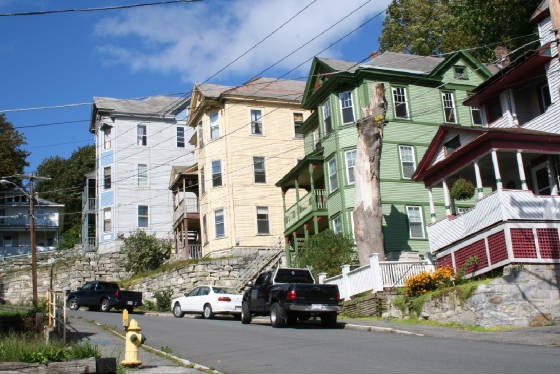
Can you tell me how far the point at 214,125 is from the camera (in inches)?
1791

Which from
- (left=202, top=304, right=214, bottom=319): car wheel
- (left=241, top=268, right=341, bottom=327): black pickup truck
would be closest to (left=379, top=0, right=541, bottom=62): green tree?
(left=241, top=268, right=341, bottom=327): black pickup truck

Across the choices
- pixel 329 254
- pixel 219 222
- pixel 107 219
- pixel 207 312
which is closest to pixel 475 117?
pixel 329 254

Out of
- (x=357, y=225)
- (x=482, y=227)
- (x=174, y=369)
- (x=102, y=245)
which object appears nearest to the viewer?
(x=174, y=369)

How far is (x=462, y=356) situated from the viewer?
479 inches

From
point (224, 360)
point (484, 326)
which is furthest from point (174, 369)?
point (484, 326)

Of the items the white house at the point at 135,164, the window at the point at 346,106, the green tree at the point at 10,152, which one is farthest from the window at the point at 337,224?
the green tree at the point at 10,152

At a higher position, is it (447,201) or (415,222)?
(415,222)

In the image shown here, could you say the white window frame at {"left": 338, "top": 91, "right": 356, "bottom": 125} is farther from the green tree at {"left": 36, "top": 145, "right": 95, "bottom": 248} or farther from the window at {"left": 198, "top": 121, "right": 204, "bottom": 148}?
the green tree at {"left": 36, "top": 145, "right": 95, "bottom": 248}

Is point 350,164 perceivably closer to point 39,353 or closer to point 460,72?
point 460,72

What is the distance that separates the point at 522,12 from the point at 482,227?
19653 mm

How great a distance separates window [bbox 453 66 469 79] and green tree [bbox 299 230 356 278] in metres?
13.2

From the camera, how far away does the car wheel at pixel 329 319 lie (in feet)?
66.7

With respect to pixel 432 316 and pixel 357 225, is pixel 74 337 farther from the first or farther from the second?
pixel 357 225

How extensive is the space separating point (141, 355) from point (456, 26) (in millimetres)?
36766
